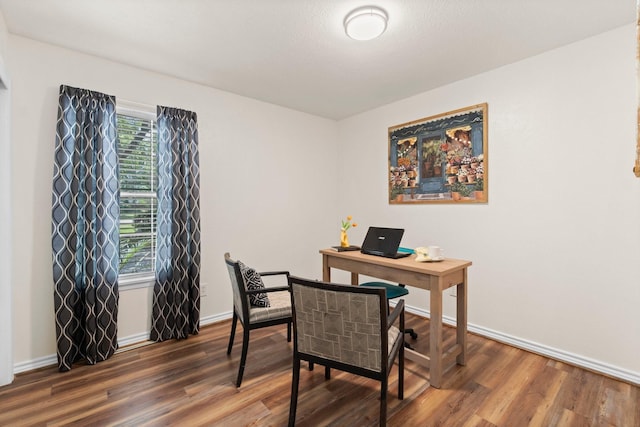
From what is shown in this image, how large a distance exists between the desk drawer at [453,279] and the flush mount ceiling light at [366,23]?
176cm

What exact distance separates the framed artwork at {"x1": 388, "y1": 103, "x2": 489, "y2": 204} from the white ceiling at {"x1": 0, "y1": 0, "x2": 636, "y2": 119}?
47cm

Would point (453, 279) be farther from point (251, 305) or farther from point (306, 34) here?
point (306, 34)

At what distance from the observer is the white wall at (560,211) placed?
2.20m

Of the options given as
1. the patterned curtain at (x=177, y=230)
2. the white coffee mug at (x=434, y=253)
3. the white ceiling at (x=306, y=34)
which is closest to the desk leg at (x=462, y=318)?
the white coffee mug at (x=434, y=253)

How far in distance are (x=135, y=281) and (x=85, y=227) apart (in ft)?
2.13

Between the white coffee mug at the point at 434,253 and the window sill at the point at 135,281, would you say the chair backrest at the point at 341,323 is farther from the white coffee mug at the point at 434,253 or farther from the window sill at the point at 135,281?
the window sill at the point at 135,281

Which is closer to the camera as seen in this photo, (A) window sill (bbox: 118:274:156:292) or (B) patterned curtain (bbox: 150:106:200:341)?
(A) window sill (bbox: 118:274:156:292)

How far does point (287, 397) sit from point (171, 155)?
2298 mm

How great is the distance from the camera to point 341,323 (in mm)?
1646

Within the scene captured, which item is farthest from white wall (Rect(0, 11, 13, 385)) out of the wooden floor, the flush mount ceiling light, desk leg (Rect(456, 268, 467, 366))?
desk leg (Rect(456, 268, 467, 366))

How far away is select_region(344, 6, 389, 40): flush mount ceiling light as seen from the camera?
1.96 m

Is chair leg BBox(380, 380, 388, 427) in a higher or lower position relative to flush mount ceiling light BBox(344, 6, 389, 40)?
lower

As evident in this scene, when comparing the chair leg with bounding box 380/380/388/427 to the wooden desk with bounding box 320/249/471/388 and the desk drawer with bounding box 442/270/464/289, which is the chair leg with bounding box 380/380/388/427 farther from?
the desk drawer with bounding box 442/270/464/289

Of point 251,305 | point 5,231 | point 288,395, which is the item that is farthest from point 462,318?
point 5,231
